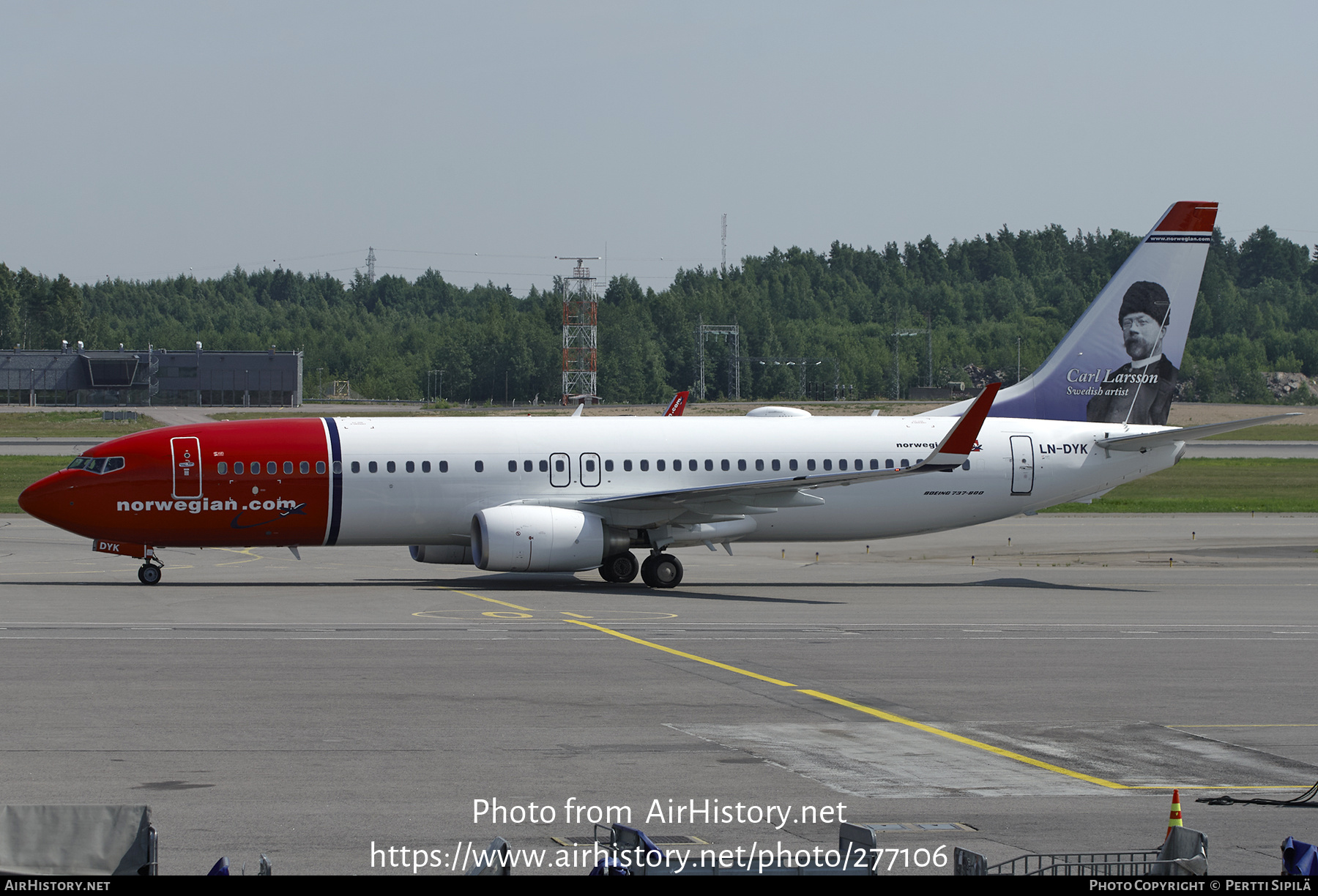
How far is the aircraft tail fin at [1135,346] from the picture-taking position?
3869 cm

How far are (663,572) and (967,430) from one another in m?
8.39

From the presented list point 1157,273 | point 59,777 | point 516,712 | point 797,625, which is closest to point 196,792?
point 59,777

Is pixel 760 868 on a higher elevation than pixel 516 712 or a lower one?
higher

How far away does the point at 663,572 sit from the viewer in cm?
3456

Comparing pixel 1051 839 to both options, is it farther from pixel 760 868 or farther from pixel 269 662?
pixel 269 662

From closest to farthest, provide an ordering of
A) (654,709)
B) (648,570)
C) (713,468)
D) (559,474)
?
1. (654,709)
2. (648,570)
3. (559,474)
4. (713,468)

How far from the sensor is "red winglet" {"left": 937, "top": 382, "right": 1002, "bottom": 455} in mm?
31969

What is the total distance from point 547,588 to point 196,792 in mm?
21135

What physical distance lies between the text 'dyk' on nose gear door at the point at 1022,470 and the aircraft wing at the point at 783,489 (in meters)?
3.69

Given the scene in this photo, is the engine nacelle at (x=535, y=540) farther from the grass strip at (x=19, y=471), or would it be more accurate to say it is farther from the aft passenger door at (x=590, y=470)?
the grass strip at (x=19, y=471)

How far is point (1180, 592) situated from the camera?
3394cm

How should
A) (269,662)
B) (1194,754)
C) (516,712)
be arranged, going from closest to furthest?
(1194,754), (516,712), (269,662)

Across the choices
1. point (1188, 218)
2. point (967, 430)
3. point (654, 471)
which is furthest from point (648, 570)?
point (1188, 218)

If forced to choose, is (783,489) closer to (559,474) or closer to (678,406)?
(559,474)
